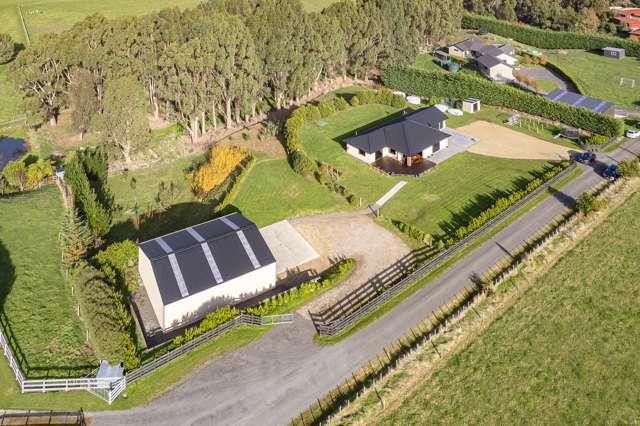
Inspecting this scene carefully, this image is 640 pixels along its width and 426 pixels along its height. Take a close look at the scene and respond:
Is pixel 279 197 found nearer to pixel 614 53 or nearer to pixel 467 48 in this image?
pixel 467 48

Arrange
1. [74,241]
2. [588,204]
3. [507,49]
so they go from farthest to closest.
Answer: [507,49], [588,204], [74,241]

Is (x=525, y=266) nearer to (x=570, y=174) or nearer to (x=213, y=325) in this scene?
(x=570, y=174)

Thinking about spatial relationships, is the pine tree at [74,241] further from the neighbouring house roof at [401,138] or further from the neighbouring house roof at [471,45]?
the neighbouring house roof at [471,45]

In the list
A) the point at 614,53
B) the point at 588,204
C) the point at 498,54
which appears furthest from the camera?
the point at 614,53

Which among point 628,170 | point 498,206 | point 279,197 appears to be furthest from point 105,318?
point 628,170

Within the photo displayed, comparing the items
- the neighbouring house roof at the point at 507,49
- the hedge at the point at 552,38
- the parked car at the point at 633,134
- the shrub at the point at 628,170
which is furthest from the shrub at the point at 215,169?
the hedge at the point at 552,38

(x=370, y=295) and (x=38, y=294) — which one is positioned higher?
(x=38, y=294)
